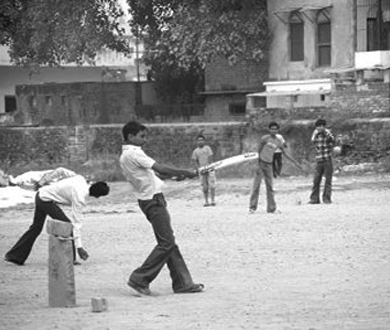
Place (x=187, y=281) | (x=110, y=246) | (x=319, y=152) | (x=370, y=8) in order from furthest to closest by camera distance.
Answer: (x=370, y=8) < (x=319, y=152) < (x=110, y=246) < (x=187, y=281)

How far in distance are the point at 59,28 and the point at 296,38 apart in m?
7.97

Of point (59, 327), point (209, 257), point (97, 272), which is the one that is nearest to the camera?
point (59, 327)

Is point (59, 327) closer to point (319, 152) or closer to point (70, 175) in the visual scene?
point (70, 175)

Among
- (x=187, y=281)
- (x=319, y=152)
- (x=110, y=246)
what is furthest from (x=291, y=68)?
(x=187, y=281)

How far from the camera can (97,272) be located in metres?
16.4

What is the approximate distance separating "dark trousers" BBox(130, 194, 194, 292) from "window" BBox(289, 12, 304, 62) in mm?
28774

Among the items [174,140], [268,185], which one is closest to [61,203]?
[268,185]

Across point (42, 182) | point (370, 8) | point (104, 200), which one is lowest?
point (104, 200)

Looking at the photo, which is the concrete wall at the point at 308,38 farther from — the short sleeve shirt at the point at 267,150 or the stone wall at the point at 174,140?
the short sleeve shirt at the point at 267,150

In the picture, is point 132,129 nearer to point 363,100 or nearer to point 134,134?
point 134,134

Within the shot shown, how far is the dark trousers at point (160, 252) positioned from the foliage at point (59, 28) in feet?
94.8

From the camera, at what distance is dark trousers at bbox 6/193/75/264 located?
1675 cm

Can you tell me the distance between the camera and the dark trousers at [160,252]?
1399cm

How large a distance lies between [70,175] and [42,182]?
1.82 ft
